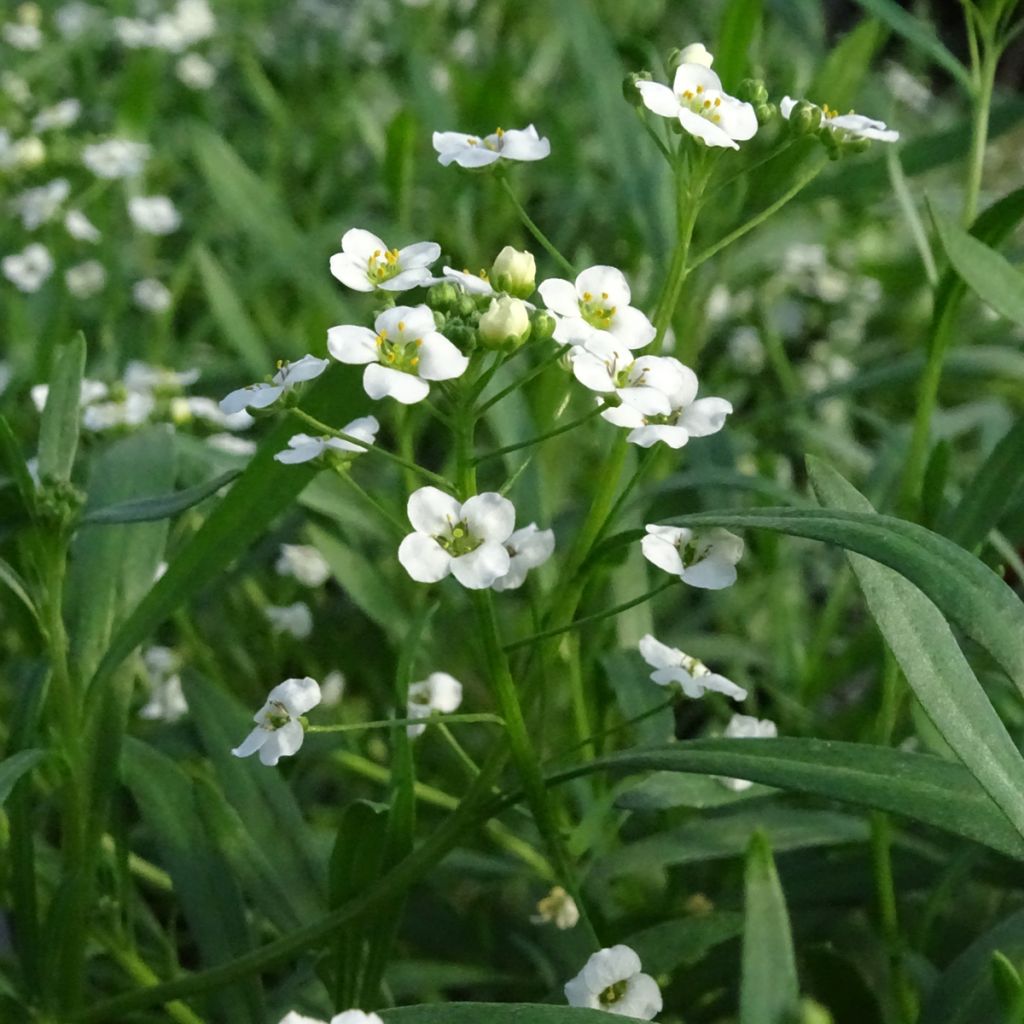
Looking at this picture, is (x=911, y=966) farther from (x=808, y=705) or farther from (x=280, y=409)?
(x=280, y=409)

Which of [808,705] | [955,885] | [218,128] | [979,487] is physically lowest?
[218,128]

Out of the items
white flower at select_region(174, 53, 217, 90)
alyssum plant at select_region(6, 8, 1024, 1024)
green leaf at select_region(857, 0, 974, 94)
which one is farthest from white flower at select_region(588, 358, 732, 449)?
white flower at select_region(174, 53, 217, 90)

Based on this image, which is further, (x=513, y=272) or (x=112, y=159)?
(x=112, y=159)

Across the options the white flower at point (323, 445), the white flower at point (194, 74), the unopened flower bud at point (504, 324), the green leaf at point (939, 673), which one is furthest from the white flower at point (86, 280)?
the green leaf at point (939, 673)

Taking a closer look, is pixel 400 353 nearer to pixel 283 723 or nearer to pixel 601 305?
pixel 601 305

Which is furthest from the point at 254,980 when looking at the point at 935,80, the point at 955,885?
the point at 935,80

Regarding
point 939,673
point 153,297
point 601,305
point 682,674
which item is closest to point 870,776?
point 939,673

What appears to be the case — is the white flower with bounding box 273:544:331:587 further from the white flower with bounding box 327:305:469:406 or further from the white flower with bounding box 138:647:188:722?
the white flower with bounding box 327:305:469:406

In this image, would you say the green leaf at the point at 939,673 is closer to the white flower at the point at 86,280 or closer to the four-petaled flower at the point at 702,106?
the four-petaled flower at the point at 702,106
